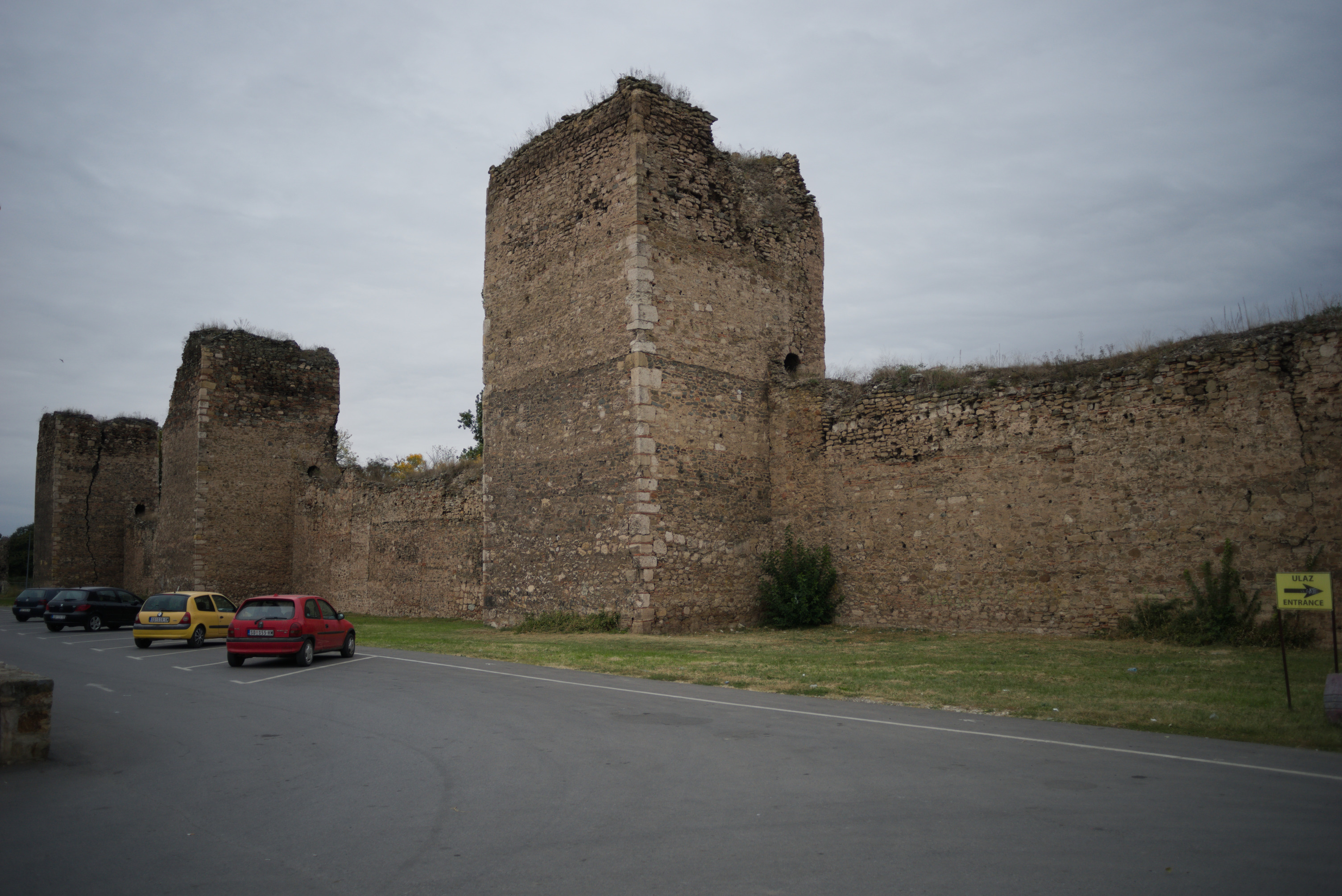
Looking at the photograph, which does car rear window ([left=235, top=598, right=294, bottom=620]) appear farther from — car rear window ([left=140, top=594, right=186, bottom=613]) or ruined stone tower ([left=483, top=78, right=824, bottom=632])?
ruined stone tower ([left=483, top=78, right=824, bottom=632])

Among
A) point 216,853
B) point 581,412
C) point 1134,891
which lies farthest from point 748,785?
point 581,412

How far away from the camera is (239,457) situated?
33250 mm

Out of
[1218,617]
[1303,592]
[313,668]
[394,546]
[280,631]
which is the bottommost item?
[313,668]

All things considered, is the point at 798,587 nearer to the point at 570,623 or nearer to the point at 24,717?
the point at 570,623

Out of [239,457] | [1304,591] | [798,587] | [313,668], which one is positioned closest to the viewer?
[1304,591]

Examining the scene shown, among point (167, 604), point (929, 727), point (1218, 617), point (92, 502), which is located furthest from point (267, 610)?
point (92, 502)

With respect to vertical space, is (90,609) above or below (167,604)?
below

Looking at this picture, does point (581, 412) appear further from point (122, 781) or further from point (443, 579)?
point (122, 781)

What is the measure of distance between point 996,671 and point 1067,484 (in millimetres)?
5429

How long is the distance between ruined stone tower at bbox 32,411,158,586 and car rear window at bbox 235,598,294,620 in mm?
32747

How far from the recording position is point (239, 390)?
1314 inches

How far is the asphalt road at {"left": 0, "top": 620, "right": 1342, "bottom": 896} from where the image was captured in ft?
14.3

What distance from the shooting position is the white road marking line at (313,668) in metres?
12.7

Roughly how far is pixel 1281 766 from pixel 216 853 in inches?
278
